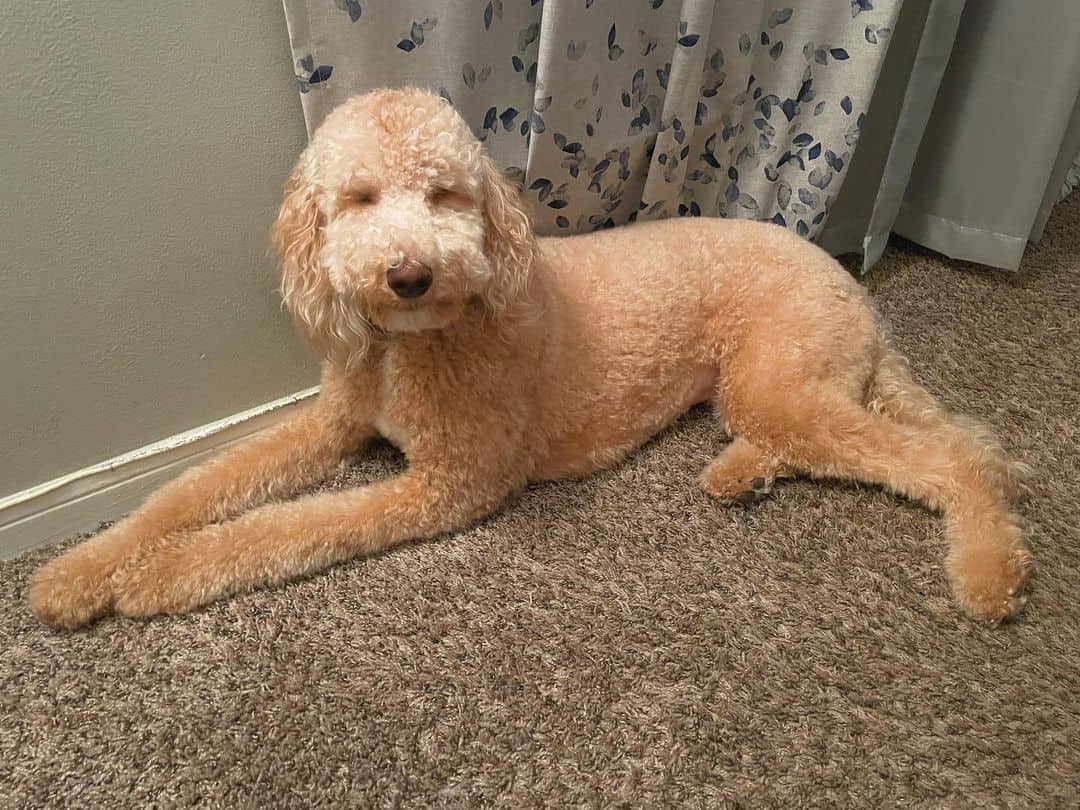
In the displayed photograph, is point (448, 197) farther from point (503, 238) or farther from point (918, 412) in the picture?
point (918, 412)

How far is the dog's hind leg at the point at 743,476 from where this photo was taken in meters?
1.29

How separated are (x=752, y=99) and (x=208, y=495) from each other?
1356 millimetres

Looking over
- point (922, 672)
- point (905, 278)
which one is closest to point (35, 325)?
point (922, 672)

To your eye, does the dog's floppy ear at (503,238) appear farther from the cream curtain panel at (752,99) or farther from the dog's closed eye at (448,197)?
the cream curtain panel at (752,99)

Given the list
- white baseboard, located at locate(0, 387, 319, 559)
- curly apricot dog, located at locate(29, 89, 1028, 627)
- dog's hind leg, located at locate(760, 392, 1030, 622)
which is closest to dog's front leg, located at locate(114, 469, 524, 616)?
curly apricot dog, located at locate(29, 89, 1028, 627)

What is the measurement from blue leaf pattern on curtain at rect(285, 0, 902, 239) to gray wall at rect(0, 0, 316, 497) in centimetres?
12

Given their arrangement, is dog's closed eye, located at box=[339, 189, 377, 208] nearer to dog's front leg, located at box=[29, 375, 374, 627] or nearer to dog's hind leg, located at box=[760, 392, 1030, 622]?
dog's front leg, located at box=[29, 375, 374, 627]

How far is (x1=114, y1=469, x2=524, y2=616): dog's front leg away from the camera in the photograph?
1.06 meters

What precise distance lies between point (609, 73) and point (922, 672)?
3.72ft

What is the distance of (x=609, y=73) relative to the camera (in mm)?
1305

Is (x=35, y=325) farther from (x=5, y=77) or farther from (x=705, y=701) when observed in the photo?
(x=705, y=701)

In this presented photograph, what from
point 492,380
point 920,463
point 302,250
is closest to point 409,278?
point 302,250

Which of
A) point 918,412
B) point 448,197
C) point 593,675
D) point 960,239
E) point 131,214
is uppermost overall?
point 448,197

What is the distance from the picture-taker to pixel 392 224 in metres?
0.90
